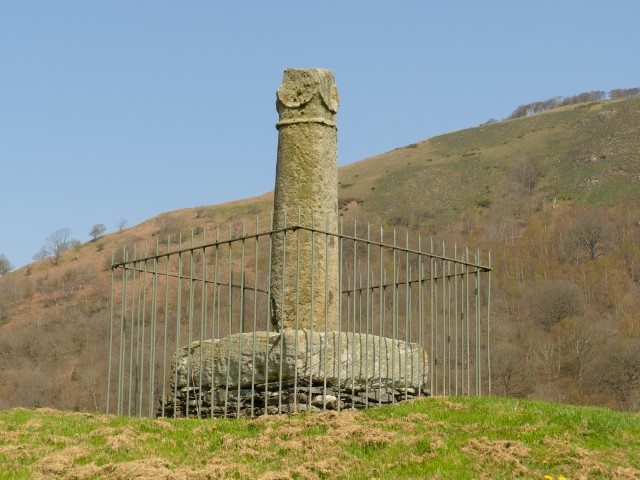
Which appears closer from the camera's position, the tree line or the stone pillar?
the stone pillar

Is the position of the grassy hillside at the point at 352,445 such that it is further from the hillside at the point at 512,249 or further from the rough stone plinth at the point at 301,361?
the hillside at the point at 512,249

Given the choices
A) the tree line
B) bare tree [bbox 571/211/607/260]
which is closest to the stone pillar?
bare tree [bbox 571/211/607/260]

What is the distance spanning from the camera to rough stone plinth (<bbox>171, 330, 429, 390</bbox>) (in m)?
9.91

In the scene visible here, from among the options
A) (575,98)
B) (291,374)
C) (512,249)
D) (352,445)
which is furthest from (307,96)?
(575,98)

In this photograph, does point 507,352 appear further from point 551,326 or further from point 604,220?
point 604,220

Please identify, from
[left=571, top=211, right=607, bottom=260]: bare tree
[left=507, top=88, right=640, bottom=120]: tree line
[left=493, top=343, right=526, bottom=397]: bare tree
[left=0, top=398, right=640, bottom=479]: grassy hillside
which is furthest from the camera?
[left=507, top=88, right=640, bottom=120]: tree line

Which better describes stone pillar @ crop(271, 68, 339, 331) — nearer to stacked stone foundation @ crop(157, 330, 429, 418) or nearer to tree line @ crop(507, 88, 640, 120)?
stacked stone foundation @ crop(157, 330, 429, 418)

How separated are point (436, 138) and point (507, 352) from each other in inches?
3001

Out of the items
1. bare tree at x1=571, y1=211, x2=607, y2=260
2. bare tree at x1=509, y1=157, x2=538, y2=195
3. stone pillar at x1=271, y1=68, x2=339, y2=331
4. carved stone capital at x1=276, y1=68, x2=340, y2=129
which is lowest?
stone pillar at x1=271, y1=68, x2=339, y2=331

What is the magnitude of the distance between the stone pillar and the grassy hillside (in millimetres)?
2403

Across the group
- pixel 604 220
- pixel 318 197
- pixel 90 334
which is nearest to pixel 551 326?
pixel 604 220

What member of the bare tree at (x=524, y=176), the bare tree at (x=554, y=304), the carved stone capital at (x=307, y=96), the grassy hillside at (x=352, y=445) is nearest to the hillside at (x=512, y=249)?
the bare tree at (x=554, y=304)

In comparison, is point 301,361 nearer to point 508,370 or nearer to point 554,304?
point 508,370

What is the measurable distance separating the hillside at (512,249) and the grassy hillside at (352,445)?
67.7ft
